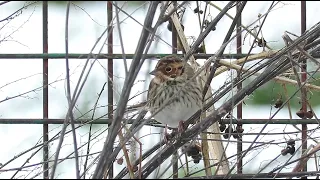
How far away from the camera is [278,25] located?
244 inches

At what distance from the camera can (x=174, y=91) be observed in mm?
2605

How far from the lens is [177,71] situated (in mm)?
2574

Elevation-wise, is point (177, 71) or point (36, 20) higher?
point (36, 20)

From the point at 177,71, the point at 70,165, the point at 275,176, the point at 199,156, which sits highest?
the point at 70,165

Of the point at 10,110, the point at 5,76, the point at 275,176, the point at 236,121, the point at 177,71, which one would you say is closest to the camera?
the point at 275,176

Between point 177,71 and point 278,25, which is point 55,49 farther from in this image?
point 177,71

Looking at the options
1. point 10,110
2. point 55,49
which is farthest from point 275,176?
point 55,49

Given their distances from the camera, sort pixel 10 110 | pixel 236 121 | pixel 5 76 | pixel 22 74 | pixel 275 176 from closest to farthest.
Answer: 1. pixel 275 176
2. pixel 236 121
3. pixel 5 76
4. pixel 22 74
5. pixel 10 110

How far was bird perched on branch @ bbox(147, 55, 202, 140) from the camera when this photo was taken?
2.57m

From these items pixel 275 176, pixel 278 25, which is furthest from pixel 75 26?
pixel 275 176

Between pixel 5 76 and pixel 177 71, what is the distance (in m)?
1.52

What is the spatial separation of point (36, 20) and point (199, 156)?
8.79 ft

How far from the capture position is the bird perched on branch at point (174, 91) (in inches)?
101

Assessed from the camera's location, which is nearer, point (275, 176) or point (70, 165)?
point (275, 176)
